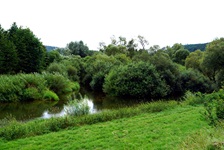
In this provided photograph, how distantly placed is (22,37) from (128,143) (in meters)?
27.5

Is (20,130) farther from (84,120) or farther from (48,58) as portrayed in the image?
(48,58)

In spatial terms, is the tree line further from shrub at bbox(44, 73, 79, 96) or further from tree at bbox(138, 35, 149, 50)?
tree at bbox(138, 35, 149, 50)

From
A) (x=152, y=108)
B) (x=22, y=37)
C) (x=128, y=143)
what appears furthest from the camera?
(x=22, y=37)

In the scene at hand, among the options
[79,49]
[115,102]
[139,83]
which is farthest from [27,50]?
[79,49]

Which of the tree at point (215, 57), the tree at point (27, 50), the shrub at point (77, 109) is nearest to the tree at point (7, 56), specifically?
the tree at point (27, 50)

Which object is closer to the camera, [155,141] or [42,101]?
[155,141]

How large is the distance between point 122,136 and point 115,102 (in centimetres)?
1314

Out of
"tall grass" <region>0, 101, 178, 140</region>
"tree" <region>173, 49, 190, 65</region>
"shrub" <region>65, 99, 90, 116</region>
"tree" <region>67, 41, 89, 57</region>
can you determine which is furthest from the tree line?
"tree" <region>67, 41, 89, 57</region>

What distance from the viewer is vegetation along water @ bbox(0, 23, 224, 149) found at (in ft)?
22.1

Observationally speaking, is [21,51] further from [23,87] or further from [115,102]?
[115,102]

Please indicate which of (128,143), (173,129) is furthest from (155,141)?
(173,129)

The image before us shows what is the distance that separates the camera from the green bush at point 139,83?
902 inches

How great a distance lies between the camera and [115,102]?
67.7 feet

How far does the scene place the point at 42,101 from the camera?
65.8 feet
